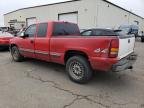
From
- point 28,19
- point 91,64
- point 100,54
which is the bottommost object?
point 91,64

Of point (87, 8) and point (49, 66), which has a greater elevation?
point (87, 8)

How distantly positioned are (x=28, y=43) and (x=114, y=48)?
377cm

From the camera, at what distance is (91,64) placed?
14.5 feet

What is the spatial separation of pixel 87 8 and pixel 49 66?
17184mm

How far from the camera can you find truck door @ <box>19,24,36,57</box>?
640cm

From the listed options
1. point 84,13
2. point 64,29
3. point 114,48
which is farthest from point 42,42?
point 84,13

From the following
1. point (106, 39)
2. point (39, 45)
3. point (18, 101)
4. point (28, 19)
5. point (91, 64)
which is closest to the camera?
point (18, 101)

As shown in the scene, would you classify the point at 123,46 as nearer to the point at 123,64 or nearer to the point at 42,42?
the point at 123,64

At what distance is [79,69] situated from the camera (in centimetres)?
484

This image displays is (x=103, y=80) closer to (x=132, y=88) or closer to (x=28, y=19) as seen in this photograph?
(x=132, y=88)

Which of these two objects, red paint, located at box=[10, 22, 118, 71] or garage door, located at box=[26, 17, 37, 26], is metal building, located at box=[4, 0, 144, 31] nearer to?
garage door, located at box=[26, 17, 37, 26]

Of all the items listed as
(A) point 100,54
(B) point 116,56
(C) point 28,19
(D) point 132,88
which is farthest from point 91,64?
(C) point 28,19

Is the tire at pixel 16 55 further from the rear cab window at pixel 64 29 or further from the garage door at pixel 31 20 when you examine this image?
the garage door at pixel 31 20

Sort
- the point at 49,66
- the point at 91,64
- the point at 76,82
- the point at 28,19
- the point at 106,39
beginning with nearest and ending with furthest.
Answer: the point at 106,39
the point at 91,64
the point at 76,82
the point at 49,66
the point at 28,19
